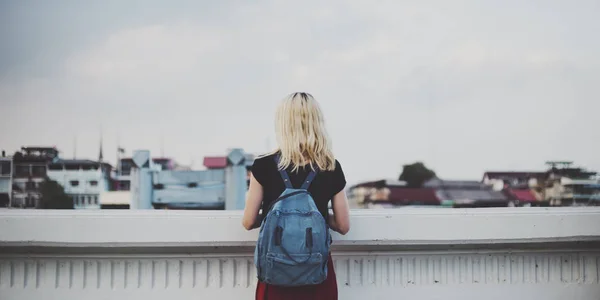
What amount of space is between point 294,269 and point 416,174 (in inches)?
1038

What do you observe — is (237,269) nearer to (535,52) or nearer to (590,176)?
(590,176)

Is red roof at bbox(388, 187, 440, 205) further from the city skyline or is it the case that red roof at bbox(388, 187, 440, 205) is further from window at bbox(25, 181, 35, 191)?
window at bbox(25, 181, 35, 191)

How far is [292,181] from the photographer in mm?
1524

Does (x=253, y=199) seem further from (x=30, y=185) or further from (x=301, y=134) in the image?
(x=30, y=185)

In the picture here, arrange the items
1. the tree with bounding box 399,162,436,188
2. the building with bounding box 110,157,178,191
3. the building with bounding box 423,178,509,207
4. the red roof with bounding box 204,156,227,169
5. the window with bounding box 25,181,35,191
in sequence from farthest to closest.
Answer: the tree with bounding box 399,162,436,188
the building with bounding box 423,178,509,207
the building with bounding box 110,157,178,191
the red roof with bounding box 204,156,227,169
the window with bounding box 25,181,35,191

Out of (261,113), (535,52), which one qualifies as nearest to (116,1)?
(261,113)

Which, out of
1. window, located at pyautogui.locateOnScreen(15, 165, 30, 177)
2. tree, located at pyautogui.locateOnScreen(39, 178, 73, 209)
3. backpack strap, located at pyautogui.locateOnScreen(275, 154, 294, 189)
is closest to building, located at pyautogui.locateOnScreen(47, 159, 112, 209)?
tree, located at pyautogui.locateOnScreen(39, 178, 73, 209)

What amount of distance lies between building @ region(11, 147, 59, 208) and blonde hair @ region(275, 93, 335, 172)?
28.0 feet

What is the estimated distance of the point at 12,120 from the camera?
655 centimetres

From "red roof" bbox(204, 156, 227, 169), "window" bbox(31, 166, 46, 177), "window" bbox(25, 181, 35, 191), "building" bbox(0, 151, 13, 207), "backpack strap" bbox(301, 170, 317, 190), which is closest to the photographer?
"backpack strap" bbox(301, 170, 317, 190)

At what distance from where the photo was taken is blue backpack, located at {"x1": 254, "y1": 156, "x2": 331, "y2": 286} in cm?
142

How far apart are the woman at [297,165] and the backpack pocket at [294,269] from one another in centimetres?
10

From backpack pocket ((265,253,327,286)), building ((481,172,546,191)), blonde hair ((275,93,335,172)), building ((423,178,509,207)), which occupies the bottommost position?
building ((423,178,509,207))

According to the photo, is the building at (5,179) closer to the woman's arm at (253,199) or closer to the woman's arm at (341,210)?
the woman's arm at (253,199)
